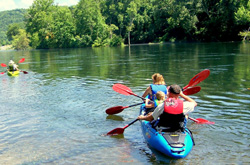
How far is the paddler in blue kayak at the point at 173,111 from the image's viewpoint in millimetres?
5695

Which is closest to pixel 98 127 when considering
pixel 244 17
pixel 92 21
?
pixel 244 17

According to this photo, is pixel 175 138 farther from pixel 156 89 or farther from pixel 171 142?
pixel 156 89

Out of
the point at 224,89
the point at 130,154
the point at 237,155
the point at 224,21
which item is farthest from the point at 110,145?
the point at 224,21

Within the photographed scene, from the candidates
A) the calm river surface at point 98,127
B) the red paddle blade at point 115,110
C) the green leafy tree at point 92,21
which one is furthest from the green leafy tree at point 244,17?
the red paddle blade at point 115,110

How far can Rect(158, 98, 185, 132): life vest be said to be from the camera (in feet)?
18.7

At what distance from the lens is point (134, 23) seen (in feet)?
247

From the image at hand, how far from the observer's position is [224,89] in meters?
12.1

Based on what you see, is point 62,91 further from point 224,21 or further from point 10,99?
point 224,21

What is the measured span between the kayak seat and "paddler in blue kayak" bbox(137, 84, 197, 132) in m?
0.11

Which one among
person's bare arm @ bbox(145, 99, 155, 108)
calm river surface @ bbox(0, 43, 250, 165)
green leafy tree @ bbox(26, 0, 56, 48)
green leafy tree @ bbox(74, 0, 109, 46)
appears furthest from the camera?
green leafy tree @ bbox(26, 0, 56, 48)

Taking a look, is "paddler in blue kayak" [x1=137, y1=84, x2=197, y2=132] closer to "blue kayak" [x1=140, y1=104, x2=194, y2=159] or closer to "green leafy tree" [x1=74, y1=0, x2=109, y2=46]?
"blue kayak" [x1=140, y1=104, x2=194, y2=159]

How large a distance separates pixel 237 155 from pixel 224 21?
50556 mm

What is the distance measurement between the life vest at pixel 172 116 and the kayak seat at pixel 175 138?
0.38 ft

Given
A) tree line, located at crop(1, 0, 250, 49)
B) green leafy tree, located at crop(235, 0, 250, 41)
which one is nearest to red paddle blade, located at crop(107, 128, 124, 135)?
green leafy tree, located at crop(235, 0, 250, 41)
